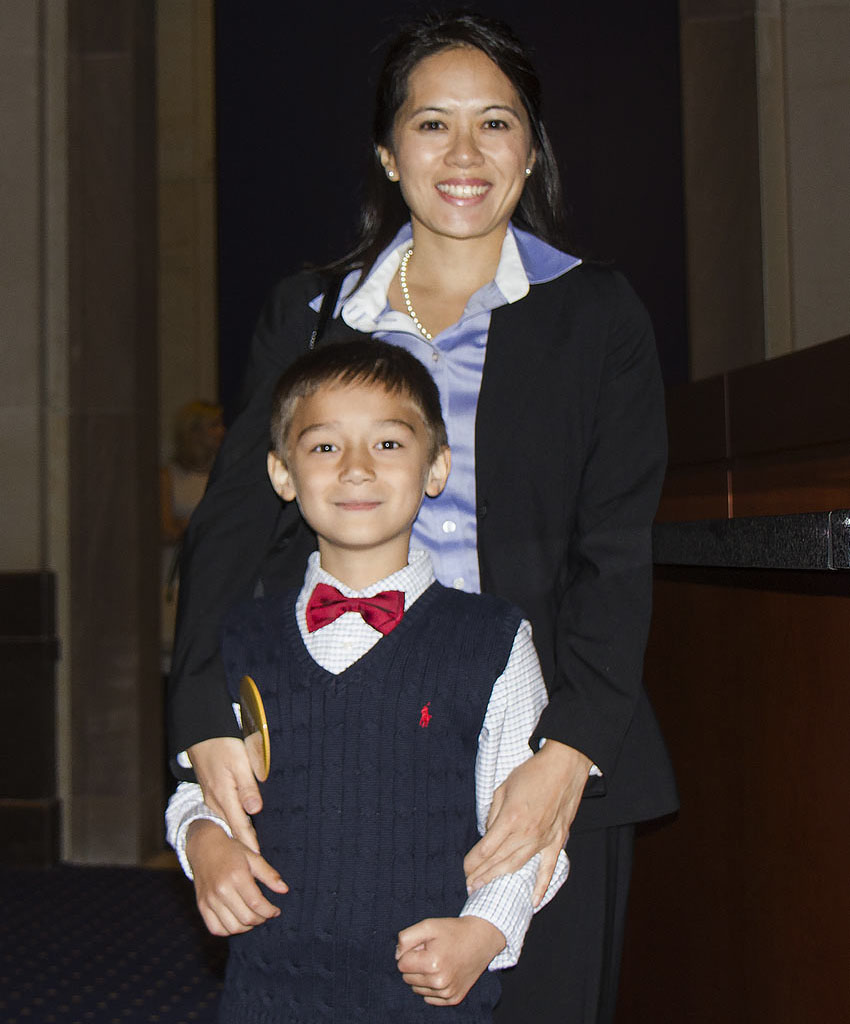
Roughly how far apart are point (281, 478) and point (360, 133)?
4.44m

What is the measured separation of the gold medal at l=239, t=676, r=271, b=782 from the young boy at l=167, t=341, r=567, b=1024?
0.06 ft

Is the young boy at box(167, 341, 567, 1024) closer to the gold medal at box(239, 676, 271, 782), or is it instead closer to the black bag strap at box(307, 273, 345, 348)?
the gold medal at box(239, 676, 271, 782)

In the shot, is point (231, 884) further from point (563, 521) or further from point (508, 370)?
point (508, 370)

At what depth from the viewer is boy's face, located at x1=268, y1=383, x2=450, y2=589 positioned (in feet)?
4.95

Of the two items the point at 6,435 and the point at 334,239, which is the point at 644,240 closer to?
the point at 334,239

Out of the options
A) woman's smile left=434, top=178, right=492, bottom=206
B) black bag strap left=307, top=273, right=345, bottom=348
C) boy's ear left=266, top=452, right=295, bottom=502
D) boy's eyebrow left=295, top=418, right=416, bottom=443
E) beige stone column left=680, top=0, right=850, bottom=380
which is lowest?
boy's ear left=266, top=452, right=295, bottom=502

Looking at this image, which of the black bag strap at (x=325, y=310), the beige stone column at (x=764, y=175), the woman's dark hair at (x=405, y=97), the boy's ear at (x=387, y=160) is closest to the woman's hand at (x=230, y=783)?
the black bag strap at (x=325, y=310)

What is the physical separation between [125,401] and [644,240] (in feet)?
7.78

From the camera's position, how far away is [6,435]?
17.1ft

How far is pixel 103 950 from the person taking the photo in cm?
400

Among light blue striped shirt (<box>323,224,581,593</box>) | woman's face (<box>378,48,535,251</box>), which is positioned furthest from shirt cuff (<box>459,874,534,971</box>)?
woman's face (<box>378,48,535,251</box>)

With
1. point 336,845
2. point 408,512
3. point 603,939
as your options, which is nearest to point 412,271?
point 408,512

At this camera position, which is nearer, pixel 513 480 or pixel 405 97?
pixel 513 480

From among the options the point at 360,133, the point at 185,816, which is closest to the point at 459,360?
the point at 185,816
